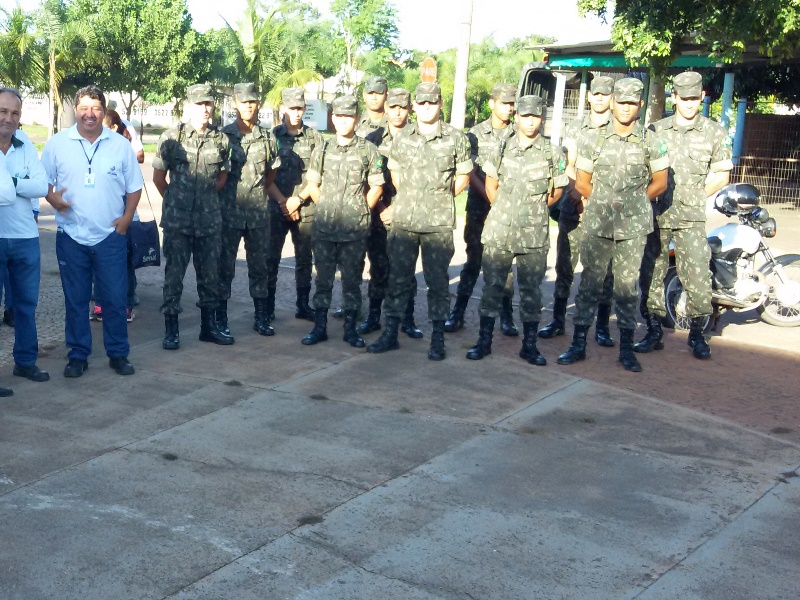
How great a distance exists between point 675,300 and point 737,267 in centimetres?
56

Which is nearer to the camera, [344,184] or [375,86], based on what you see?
[344,184]

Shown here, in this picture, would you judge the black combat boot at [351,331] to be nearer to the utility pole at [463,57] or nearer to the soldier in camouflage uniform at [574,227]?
the soldier in camouflage uniform at [574,227]

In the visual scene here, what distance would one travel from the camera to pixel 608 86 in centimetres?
729

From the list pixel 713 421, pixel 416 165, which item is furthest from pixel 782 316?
pixel 416 165

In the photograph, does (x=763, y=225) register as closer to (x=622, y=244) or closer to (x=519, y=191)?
(x=622, y=244)

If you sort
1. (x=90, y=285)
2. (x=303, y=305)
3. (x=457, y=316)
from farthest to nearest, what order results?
(x=303, y=305) → (x=457, y=316) → (x=90, y=285)

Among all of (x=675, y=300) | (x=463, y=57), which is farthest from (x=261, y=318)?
(x=463, y=57)

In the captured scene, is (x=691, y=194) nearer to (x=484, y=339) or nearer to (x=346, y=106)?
(x=484, y=339)

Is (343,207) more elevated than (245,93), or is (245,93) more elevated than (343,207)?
(245,93)

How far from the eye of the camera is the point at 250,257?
300 inches

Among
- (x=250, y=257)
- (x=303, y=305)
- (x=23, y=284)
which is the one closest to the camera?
(x=23, y=284)

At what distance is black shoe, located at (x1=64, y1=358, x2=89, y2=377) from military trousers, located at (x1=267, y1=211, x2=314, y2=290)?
179cm

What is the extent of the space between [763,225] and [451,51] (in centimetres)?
5198

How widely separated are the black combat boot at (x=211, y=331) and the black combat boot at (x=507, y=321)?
2.11 m
